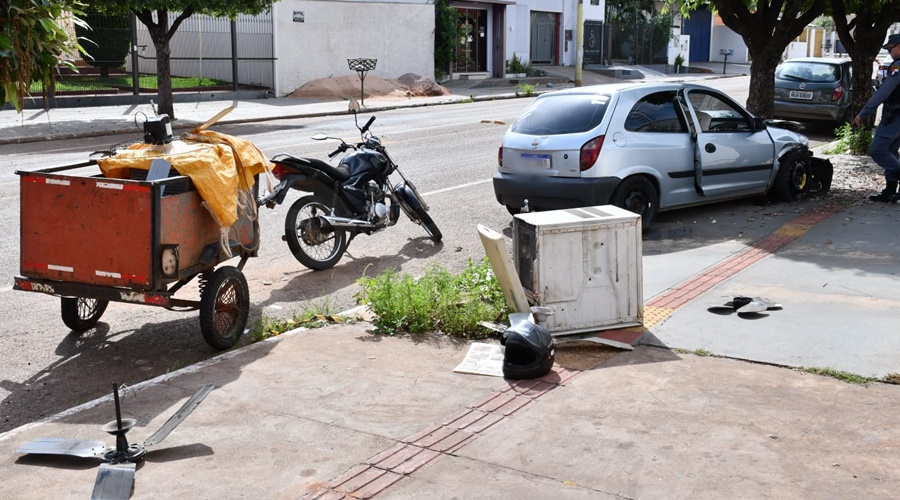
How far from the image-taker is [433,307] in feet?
23.8

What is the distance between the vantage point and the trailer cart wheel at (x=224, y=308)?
6660mm

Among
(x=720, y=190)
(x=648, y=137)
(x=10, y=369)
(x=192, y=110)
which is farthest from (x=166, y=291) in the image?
(x=192, y=110)

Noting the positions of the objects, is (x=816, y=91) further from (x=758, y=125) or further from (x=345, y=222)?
(x=345, y=222)

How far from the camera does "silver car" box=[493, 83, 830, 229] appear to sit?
10.0 m

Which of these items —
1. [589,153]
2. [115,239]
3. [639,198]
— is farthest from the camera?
[639,198]

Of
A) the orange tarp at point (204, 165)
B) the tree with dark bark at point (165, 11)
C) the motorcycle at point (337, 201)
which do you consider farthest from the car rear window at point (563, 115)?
the tree with dark bark at point (165, 11)

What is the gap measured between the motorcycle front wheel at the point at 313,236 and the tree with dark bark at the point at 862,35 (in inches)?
471

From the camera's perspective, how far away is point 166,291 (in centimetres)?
640

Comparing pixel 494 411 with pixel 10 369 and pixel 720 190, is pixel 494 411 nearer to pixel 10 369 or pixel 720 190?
pixel 10 369

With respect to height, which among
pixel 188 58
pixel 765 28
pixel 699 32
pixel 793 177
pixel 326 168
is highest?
pixel 699 32

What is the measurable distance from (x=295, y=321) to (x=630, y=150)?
4351mm

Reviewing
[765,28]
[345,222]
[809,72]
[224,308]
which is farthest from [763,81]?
[224,308]

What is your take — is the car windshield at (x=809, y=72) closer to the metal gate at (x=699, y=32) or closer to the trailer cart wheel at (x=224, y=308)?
the trailer cart wheel at (x=224, y=308)

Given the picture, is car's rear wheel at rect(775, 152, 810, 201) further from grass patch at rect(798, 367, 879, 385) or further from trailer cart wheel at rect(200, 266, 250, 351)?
trailer cart wheel at rect(200, 266, 250, 351)
